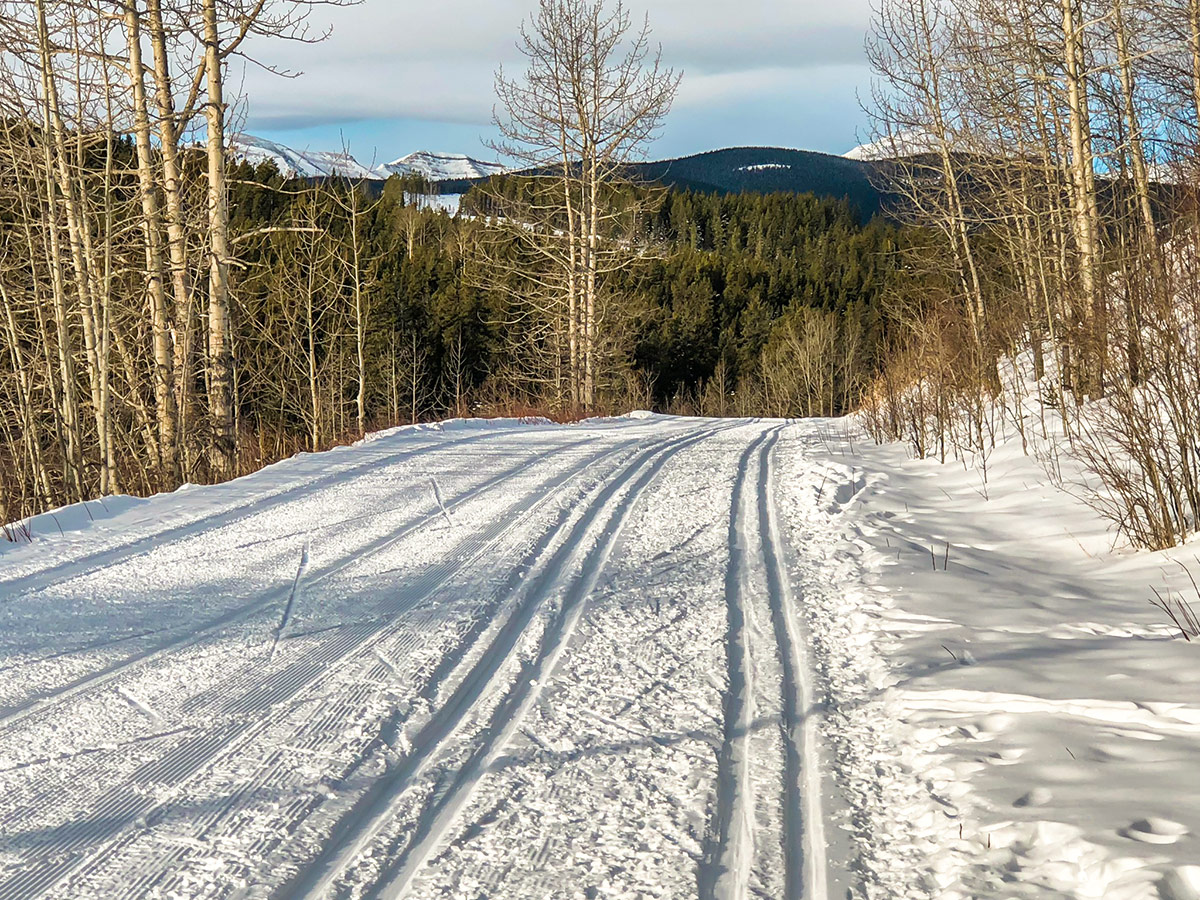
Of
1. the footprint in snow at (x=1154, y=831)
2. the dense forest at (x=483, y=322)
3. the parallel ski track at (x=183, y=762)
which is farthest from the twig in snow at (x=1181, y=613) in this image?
the dense forest at (x=483, y=322)

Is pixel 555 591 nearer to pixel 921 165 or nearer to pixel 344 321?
pixel 921 165

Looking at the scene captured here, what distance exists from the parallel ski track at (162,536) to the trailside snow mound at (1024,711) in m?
4.35

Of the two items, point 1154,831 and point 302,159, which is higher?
point 302,159

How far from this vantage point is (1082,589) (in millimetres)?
5453

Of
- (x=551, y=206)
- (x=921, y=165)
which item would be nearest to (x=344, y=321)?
(x=551, y=206)

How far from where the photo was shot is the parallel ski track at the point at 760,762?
256 cm

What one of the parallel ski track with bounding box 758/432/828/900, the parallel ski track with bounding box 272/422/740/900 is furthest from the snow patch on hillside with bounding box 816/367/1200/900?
the parallel ski track with bounding box 272/422/740/900

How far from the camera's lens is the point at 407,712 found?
359cm

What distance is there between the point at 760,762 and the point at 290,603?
2920 mm

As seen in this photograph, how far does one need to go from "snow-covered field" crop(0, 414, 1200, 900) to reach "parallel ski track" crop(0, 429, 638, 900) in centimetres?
1

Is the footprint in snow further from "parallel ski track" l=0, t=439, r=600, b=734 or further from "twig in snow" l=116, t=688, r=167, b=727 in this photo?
"parallel ski track" l=0, t=439, r=600, b=734

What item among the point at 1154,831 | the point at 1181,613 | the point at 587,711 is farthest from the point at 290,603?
the point at 1181,613

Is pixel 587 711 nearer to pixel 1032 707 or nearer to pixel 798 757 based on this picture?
pixel 798 757

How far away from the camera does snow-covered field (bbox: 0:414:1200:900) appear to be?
2.60m
